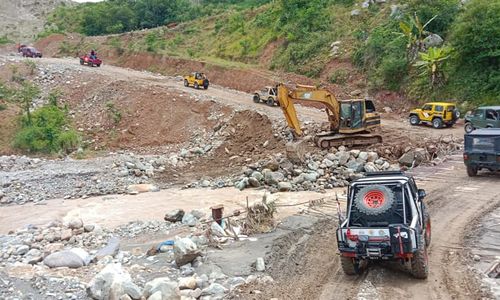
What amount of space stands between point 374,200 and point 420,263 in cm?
153

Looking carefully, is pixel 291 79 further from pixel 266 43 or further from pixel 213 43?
pixel 213 43

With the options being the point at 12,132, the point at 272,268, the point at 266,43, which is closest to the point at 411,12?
the point at 266,43

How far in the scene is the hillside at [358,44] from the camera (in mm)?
33094

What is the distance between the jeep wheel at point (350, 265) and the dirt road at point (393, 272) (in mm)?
147

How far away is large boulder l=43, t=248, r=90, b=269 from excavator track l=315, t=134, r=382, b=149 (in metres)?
14.8

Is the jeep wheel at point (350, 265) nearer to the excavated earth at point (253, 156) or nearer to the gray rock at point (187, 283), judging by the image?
the excavated earth at point (253, 156)

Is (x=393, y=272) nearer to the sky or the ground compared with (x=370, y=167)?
nearer to the ground

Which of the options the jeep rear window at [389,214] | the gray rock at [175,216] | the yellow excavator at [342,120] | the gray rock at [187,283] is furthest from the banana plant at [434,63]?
the gray rock at [187,283]

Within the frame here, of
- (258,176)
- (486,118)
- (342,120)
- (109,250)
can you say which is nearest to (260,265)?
(109,250)

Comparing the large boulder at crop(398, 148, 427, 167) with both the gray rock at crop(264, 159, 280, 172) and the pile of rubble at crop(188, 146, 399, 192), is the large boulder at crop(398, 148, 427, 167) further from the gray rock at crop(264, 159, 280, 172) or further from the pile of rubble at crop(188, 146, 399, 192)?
the gray rock at crop(264, 159, 280, 172)

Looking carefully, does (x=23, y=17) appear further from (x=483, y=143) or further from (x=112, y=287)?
(x=112, y=287)

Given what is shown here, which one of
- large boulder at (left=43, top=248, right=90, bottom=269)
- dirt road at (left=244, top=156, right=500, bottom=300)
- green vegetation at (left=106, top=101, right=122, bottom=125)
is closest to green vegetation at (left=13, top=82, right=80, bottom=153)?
green vegetation at (left=106, top=101, right=122, bottom=125)

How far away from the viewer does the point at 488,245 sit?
13.3 metres

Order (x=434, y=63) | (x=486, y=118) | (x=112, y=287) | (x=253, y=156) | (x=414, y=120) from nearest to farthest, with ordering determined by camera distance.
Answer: (x=112, y=287) < (x=486, y=118) < (x=253, y=156) < (x=414, y=120) < (x=434, y=63)
